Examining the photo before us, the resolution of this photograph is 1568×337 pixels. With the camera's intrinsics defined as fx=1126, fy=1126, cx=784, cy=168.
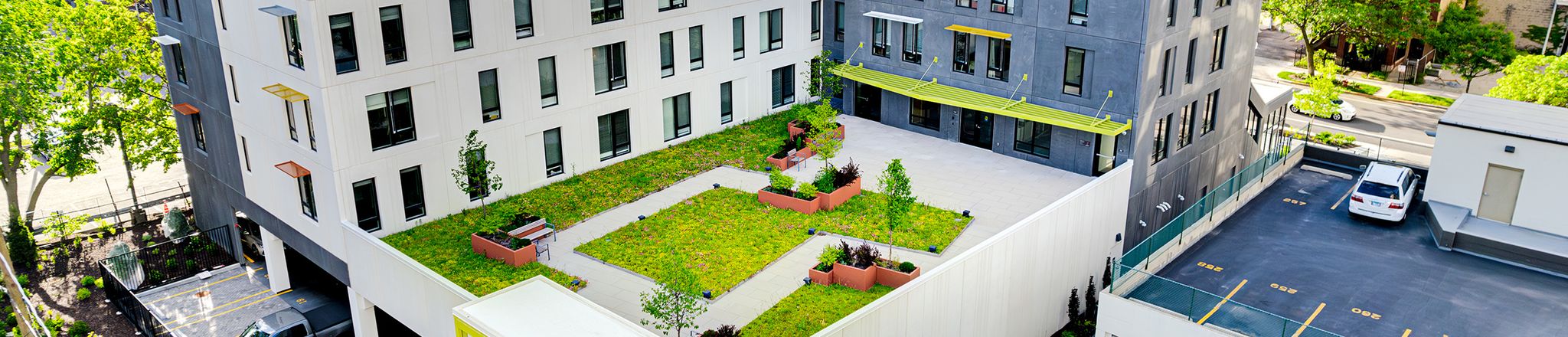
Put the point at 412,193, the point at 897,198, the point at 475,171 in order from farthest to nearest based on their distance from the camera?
the point at 412,193 < the point at 475,171 < the point at 897,198

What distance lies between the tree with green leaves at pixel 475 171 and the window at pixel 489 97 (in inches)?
24.5

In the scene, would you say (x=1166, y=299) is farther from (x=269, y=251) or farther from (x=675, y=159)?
→ (x=269, y=251)

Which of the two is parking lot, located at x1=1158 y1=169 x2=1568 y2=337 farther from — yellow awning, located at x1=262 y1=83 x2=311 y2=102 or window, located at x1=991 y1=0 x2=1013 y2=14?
yellow awning, located at x1=262 y1=83 x2=311 y2=102

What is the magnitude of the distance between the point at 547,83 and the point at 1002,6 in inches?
578

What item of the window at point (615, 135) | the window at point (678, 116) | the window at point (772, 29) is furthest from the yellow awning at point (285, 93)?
the window at point (772, 29)

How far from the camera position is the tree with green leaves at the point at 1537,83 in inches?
1702

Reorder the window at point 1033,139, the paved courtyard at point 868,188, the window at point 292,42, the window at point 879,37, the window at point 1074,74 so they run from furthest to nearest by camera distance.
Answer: the window at point 879,37 < the window at point 1033,139 < the window at point 1074,74 < the window at point 292,42 < the paved courtyard at point 868,188

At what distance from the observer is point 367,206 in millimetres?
31078

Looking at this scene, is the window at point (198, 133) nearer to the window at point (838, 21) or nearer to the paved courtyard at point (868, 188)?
the paved courtyard at point (868, 188)

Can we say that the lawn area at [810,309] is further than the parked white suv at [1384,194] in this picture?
No

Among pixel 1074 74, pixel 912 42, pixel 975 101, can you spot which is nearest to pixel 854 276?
pixel 975 101

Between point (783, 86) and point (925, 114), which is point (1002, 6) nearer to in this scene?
point (925, 114)

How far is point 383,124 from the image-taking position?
30594mm

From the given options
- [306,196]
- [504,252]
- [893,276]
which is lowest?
[893,276]
